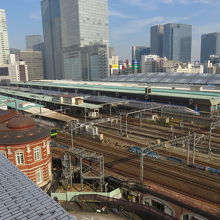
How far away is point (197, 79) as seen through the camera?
136 m

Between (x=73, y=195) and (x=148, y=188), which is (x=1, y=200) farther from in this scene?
(x=148, y=188)

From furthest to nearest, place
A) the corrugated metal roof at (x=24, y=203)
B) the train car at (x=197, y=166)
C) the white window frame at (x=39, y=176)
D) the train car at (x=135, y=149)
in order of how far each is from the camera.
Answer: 1. the train car at (x=135, y=149)
2. the train car at (x=197, y=166)
3. the white window frame at (x=39, y=176)
4. the corrugated metal roof at (x=24, y=203)

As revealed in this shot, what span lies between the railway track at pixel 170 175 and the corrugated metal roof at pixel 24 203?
21.9m

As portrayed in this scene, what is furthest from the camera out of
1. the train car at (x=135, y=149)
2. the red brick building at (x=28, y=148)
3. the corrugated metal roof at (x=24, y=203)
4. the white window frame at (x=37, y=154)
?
the train car at (x=135, y=149)

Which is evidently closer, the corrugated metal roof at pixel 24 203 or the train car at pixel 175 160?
the corrugated metal roof at pixel 24 203

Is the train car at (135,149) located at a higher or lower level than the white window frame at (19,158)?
lower

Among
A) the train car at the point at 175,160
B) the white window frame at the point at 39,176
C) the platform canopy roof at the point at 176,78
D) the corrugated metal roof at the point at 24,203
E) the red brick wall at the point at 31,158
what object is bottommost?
the train car at the point at 175,160

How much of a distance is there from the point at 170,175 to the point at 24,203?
2641cm

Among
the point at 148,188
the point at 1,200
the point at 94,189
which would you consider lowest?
the point at 94,189

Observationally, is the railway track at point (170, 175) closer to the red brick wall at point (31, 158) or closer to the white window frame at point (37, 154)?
the red brick wall at point (31, 158)

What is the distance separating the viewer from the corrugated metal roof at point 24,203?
46.3 ft

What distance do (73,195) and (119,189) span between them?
21.7 ft

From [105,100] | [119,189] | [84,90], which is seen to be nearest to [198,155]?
[119,189]

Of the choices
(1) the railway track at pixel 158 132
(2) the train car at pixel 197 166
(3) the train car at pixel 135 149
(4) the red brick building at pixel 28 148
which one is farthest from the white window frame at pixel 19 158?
(1) the railway track at pixel 158 132
